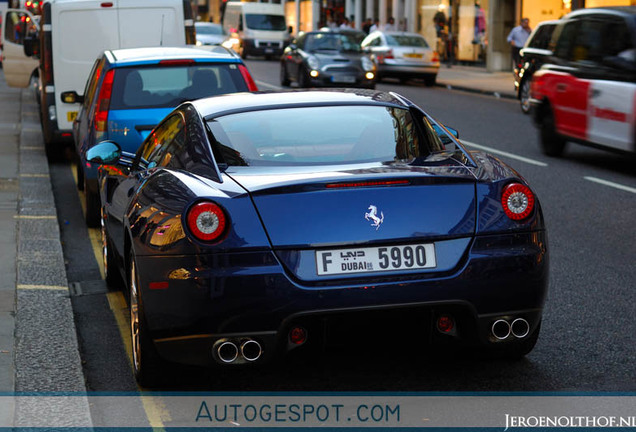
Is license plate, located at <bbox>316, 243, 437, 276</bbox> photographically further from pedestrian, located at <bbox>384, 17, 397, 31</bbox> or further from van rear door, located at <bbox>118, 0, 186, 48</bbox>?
Result: pedestrian, located at <bbox>384, 17, 397, 31</bbox>

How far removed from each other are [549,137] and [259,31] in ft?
130

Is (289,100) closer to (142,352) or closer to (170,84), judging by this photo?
(142,352)

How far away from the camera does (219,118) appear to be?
5.82m

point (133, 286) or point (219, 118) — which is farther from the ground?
point (219, 118)

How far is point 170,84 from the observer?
10078 millimetres

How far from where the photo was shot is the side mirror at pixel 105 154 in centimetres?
685

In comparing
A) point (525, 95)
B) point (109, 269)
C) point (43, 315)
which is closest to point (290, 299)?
point (43, 315)

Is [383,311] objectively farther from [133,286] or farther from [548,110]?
[548,110]

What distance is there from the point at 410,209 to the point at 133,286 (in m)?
1.44

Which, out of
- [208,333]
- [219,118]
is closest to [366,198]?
[208,333]

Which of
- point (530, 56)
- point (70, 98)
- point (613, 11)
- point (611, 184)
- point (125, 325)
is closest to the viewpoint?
point (125, 325)

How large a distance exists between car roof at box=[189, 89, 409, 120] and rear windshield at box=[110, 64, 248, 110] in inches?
145

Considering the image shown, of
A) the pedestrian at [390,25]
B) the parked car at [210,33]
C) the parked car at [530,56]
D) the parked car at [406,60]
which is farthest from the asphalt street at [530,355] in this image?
the parked car at [210,33]
